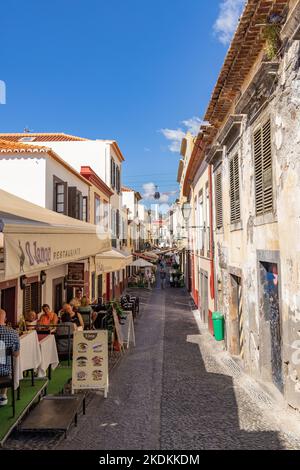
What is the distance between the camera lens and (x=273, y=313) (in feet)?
25.4

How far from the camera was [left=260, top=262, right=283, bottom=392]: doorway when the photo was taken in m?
7.51

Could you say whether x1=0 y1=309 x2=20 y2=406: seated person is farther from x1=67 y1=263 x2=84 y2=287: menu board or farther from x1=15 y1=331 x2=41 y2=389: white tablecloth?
x1=67 y1=263 x2=84 y2=287: menu board

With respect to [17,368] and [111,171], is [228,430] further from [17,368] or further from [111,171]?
[111,171]

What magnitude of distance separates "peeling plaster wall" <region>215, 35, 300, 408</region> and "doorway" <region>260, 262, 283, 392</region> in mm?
227

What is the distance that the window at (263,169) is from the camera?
743 cm

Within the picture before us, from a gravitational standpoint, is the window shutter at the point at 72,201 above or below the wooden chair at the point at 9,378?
above

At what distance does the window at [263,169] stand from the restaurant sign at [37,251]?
3.86 meters

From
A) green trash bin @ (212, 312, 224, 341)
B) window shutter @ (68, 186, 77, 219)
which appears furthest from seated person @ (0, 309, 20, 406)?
window shutter @ (68, 186, 77, 219)

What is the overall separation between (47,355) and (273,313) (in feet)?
15.4

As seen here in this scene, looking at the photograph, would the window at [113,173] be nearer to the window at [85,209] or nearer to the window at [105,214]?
the window at [105,214]

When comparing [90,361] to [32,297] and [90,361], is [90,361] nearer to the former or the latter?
[90,361]

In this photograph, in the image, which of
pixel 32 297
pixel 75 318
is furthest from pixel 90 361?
pixel 32 297

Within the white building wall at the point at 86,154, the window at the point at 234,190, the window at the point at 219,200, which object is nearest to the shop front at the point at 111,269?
the window at the point at 219,200

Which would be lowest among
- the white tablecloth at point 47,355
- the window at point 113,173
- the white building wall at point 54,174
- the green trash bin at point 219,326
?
the green trash bin at point 219,326
